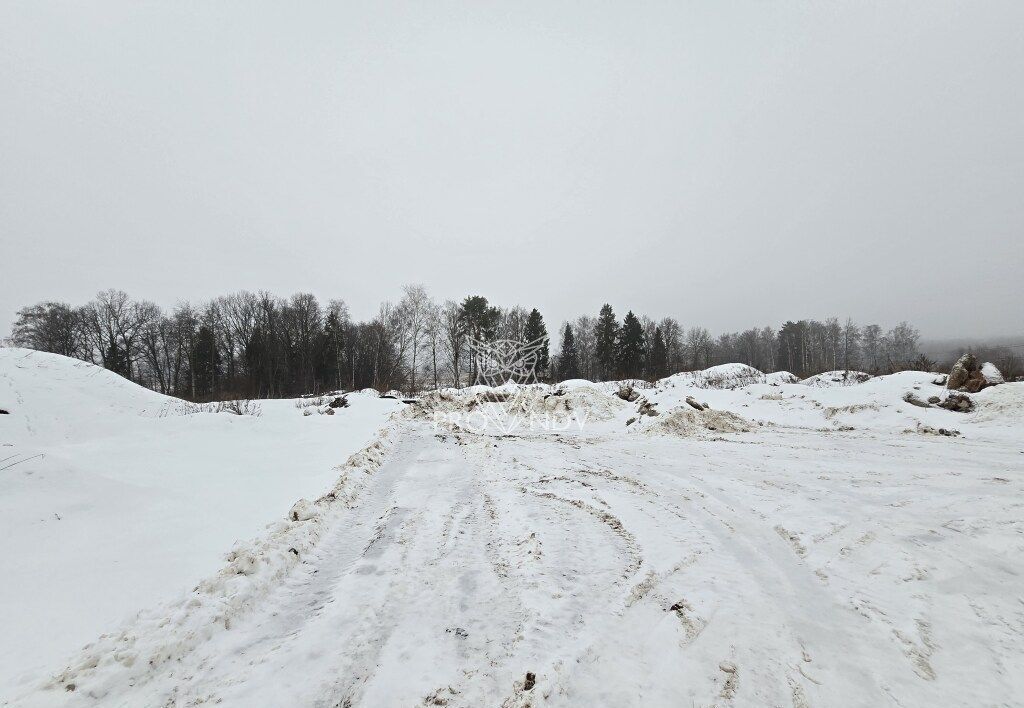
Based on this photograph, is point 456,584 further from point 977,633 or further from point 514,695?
point 977,633

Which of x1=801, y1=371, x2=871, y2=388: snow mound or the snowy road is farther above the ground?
x1=801, y1=371, x2=871, y2=388: snow mound

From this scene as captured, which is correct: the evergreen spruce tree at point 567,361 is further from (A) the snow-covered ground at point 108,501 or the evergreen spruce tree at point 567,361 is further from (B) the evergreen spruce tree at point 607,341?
(A) the snow-covered ground at point 108,501

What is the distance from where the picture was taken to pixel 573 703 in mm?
1821

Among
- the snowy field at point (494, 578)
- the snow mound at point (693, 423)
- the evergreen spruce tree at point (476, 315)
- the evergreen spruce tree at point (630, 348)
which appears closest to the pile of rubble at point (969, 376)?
the snow mound at point (693, 423)

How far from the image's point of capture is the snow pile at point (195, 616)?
197cm

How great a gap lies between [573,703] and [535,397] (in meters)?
15.4

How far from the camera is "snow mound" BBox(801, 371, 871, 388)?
61.9 feet

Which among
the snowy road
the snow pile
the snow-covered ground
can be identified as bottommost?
the snowy road

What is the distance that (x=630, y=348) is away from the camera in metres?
44.1
